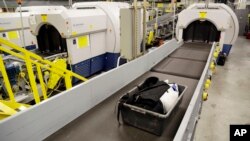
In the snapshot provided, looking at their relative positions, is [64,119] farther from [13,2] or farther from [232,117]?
[13,2]

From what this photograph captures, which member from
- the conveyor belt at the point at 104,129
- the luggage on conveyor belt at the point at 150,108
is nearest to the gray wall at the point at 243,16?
the conveyor belt at the point at 104,129

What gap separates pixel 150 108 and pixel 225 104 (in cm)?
248

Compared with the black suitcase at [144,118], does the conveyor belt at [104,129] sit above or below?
below

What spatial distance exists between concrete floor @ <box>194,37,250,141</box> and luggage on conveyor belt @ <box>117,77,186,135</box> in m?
1.38

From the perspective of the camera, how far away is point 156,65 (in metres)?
2.54

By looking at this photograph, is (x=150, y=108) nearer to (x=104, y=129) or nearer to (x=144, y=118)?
(x=144, y=118)

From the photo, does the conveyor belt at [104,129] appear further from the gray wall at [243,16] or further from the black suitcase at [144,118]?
the gray wall at [243,16]

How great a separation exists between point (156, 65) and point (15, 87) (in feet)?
7.08

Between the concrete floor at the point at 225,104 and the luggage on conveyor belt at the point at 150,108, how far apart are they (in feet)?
4.52

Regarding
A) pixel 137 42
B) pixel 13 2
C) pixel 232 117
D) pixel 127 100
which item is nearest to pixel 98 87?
pixel 127 100

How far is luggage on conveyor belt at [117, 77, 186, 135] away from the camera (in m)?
1.12

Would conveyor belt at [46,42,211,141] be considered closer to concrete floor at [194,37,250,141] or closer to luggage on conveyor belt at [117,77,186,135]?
luggage on conveyor belt at [117,77,186,135]

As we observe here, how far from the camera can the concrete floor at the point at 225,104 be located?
7.88 ft

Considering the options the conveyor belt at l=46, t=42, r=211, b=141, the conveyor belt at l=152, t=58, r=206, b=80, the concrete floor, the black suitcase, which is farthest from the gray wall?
the black suitcase
